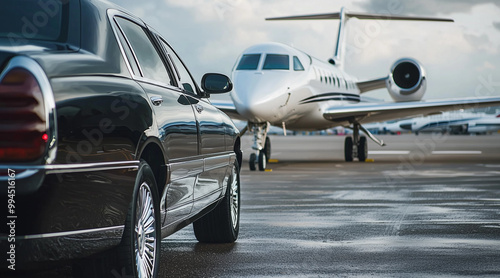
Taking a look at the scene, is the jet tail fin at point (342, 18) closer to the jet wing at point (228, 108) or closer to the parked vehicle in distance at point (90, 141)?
the jet wing at point (228, 108)

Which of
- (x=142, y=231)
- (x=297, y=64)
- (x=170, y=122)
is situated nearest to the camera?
(x=142, y=231)

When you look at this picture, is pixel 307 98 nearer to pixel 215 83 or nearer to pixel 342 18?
pixel 342 18

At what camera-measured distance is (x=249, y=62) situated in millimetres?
21125

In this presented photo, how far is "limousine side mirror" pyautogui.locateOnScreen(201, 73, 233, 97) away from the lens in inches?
246

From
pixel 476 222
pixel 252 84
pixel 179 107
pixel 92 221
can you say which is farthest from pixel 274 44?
pixel 92 221

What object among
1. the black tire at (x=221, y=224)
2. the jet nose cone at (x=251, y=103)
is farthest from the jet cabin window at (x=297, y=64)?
the black tire at (x=221, y=224)

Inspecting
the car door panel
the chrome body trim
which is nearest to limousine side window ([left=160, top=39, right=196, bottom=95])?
the car door panel

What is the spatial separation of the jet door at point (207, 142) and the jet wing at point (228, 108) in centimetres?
1657

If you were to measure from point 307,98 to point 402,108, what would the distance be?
387 cm

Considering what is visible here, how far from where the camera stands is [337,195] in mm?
11797

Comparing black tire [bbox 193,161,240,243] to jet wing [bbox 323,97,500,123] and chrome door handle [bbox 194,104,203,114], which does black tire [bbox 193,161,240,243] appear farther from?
jet wing [bbox 323,97,500,123]

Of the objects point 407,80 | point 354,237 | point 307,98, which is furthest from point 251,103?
point 354,237

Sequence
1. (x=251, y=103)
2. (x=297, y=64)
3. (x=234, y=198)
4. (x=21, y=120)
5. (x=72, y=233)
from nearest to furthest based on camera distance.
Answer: (x=21, y=120), (x=72, y=233), (x=234, y=198), (x=251, y=103), (x=297, y=64)

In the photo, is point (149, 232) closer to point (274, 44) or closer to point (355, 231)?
point (355, 231)
